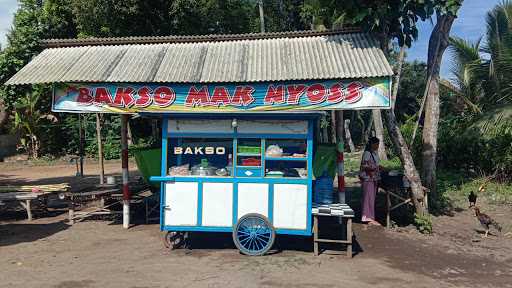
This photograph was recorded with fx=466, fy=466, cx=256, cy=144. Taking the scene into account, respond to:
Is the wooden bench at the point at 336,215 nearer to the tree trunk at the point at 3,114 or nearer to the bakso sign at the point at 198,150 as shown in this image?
the bakso sign at the point at 198,150

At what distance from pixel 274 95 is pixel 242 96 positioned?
595 mm

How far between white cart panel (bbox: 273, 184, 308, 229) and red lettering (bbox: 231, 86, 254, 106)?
6.09 ft

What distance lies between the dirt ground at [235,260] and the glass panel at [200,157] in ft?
4.39

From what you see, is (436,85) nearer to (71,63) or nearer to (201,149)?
(201,149)

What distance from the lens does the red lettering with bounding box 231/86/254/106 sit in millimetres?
8586

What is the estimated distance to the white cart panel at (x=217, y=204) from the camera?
7.70 m

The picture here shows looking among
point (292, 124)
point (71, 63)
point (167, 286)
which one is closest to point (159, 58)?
point (71, 63)

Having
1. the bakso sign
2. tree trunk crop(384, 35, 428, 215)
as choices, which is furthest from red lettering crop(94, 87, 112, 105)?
tree trunk crop(384, 35, 428, 215)

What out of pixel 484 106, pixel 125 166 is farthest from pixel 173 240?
pixel 484 106

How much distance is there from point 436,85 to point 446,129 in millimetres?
6777

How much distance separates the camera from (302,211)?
7512 mm

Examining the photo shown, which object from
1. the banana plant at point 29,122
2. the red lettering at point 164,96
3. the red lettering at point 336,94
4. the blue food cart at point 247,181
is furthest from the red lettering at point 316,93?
the banana plant at point 29,122

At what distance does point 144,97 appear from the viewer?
8.77m

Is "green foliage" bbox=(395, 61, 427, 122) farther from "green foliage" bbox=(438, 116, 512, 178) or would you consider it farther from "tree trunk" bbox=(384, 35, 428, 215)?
"tree trunk" bbox=(384, 35, 428, 215)
